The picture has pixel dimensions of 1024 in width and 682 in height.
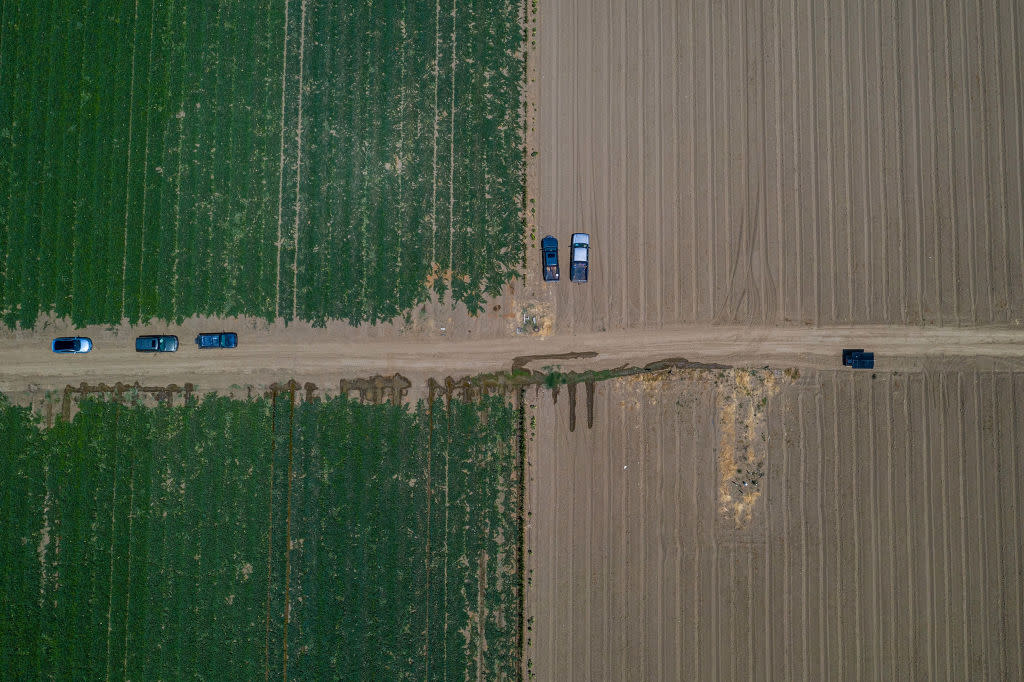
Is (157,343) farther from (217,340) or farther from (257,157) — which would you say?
(257,157)

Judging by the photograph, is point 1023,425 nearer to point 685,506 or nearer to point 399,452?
point 685,506

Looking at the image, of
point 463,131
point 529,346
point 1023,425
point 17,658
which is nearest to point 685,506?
point 529,346

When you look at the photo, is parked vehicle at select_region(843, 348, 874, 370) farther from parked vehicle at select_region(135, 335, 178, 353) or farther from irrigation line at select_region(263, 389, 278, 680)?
parked vehicle at select_region(135, 335, 178, 353)

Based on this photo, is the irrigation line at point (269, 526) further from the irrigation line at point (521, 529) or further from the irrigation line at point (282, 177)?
the irrigation line at point (521, 529)

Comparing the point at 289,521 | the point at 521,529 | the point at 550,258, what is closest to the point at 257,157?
the point at 550,258

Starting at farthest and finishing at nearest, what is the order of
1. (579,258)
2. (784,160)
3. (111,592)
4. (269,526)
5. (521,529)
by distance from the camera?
(784,160) → (579,258) → (521,529) → (269,526) → (111,592)

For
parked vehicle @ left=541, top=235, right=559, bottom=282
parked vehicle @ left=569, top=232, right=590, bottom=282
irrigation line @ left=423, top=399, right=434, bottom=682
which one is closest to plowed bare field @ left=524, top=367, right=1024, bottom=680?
irrigation line @ left=423, top=399, right=434, bottom=682

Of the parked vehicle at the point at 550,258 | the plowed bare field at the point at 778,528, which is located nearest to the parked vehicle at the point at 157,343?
the plowed bare field at the point at 778,528
